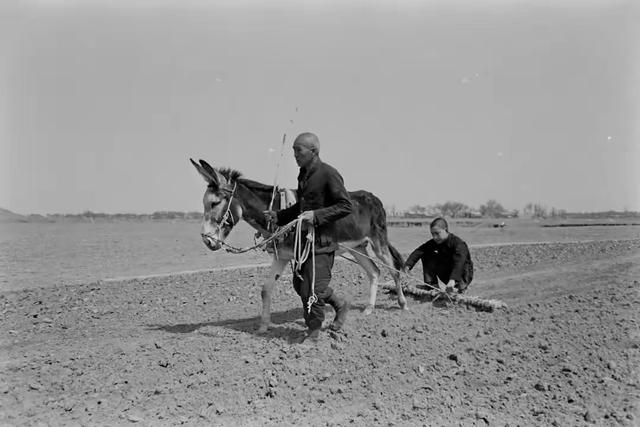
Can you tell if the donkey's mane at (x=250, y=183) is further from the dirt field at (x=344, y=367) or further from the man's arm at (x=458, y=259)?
the man's arm at (x=458, y=259)

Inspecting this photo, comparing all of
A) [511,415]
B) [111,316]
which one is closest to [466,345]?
[511,415]

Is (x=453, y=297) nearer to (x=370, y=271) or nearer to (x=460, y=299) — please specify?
(x=460, y=299)

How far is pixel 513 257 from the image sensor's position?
60.7ft

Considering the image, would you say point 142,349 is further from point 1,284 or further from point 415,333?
point 1,284

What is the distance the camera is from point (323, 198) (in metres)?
7.15

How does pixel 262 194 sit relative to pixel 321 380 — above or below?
above

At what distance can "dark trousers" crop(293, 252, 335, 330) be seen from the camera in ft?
23.0

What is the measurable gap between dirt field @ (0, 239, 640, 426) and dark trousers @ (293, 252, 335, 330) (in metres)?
0.35

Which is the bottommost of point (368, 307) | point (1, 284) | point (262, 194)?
point (1, 284)

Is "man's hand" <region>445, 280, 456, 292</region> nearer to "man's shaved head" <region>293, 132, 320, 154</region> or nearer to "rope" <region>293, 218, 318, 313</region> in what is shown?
"rope" <region>293, 218, 318, 313</region>

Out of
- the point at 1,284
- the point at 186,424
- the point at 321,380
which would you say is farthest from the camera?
the point at 1,284

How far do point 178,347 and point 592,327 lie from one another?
5356 millimetres

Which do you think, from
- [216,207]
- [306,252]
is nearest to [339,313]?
[306,252]

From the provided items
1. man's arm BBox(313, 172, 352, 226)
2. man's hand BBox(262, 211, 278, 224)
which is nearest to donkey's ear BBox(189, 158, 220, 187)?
man's hand BBox(262, 211, 278, 224)
